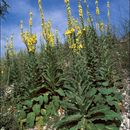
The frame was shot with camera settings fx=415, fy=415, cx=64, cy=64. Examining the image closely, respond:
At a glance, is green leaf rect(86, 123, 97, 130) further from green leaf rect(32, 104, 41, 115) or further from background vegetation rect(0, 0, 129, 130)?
green leaf rect(32, 104, 41, 115)

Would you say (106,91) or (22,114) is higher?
(106,91)

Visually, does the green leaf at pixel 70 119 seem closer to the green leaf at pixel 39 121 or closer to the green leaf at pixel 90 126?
the green leaf at pixel 90 126

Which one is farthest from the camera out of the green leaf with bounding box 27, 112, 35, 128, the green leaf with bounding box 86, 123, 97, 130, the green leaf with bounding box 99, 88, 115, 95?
the green leaf with bounding box 27, 112, 35, 128

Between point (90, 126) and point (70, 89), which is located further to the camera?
point (70, 89)

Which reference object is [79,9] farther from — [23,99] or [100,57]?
[23,99]

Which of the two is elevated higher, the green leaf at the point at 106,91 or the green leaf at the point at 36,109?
the green leaf at the point at 106,91

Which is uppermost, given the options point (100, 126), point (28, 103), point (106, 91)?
point (106, 91)

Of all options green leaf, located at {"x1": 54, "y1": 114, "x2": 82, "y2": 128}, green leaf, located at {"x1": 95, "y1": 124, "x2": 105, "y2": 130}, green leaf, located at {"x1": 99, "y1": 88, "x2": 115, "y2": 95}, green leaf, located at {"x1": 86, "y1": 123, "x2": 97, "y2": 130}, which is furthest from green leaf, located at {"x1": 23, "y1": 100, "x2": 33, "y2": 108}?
green leaf, located at {"x1": 95, "y1": 124, "x2": 105, "y2": 130}

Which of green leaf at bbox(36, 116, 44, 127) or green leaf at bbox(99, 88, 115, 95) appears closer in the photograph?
green leaf at bbox(99, 88, 115, 95)

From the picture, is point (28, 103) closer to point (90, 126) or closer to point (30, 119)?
point (30, 119)

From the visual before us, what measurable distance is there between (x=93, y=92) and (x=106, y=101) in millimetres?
422

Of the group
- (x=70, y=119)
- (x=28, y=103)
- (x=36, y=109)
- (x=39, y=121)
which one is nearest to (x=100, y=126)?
(x=70, y=119)

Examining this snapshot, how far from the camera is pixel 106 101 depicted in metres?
10.1

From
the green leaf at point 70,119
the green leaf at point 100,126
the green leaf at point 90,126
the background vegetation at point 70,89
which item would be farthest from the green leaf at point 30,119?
the green leaf at point 100,126
